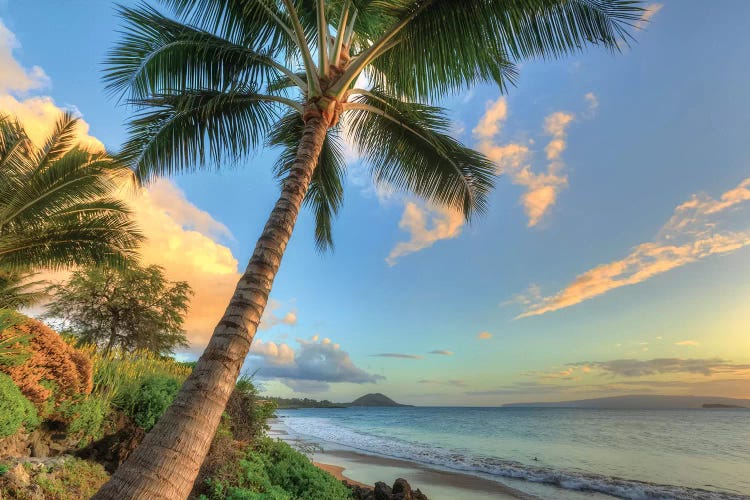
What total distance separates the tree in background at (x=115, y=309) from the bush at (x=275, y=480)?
15912mm

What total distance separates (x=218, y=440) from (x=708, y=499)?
13793 mm

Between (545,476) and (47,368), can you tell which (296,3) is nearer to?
(47,368)

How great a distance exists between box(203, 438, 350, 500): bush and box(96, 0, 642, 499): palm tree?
10.7 ft

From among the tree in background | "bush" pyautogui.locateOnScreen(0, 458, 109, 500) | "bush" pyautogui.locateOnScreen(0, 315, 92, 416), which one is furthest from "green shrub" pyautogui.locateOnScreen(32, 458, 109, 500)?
the tree in background

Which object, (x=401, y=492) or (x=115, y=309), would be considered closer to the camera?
(x=401, y=492)

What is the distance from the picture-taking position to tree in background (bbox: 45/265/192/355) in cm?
2009

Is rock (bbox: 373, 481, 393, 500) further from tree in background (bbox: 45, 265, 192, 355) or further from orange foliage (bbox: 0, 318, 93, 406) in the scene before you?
tree in background (bbox: 45, 265, 192, 355)

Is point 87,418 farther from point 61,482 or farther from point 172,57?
point 172,57

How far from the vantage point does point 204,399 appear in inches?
108

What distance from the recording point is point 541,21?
554 cm

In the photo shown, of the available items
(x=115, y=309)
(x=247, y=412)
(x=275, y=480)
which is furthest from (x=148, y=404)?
(x=115, y=309)

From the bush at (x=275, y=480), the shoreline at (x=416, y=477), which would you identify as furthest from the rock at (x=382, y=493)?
the shoreline at (x=416, y=477)

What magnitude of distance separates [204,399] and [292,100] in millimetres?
5248

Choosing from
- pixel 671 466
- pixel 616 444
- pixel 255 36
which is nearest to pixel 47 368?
pixel 255 36
